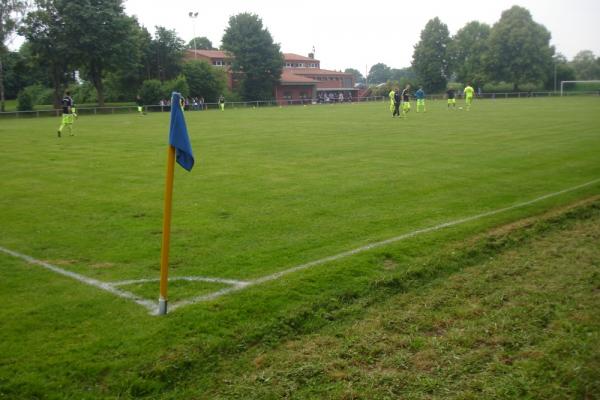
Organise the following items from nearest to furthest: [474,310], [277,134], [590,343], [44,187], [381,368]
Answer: [381,368]
[590,343]
[474,310]
[44,187]
[277,134]

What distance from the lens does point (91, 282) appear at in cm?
621

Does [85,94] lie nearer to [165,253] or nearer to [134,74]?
[134,74]

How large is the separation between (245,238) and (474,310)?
11.8ft

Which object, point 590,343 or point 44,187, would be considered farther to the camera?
point 44,187

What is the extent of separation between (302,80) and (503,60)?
3470 centimetres

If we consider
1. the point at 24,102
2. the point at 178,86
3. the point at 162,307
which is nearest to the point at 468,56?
the point at 178,86

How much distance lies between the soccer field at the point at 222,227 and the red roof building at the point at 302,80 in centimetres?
6441

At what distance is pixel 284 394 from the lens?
4027mm

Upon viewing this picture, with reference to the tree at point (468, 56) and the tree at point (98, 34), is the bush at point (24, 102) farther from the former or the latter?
the tree at point (468, 56)

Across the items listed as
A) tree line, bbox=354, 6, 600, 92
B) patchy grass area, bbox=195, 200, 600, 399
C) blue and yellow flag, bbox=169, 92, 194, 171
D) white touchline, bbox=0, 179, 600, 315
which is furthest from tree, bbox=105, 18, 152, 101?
patchy grass area, bbox=195, 200, 600, 399

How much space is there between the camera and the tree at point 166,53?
71662mm

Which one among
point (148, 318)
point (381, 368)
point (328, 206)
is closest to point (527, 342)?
point (381, 368)

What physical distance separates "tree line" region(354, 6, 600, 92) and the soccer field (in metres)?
79.9

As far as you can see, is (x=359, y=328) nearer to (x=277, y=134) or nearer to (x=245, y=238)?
(x=245, y=238)
